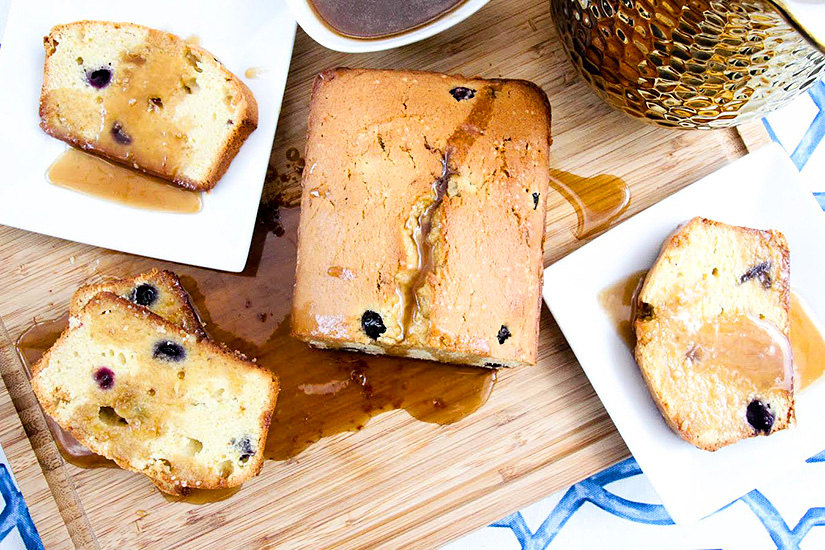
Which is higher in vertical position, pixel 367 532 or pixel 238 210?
pixel 238 210

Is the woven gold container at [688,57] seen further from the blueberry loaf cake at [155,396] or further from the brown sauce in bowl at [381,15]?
the blueberry loaf cake at [155,396]

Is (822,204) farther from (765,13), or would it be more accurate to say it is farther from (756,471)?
(765,13)

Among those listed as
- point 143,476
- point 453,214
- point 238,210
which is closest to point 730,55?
point 453,214

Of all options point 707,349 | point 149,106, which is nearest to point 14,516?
point 149,106

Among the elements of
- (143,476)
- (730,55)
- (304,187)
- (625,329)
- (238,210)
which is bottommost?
(143,476)

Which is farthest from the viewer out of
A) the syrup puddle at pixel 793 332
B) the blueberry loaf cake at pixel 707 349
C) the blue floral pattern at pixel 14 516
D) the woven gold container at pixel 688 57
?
the blue floral pattern at pixel 14 516

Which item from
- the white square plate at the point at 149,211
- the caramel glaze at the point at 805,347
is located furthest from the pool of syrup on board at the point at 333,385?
the caramel glaze at the point at 805,347

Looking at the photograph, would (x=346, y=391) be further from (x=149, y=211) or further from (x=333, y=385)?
(x=149, y=211)
